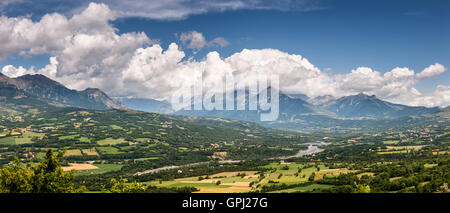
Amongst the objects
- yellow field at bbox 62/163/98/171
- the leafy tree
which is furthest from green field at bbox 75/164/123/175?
the leafy tree

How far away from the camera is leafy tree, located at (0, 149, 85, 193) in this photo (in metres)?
30.1

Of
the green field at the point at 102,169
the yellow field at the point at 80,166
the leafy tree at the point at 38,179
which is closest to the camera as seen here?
the leafy tree at the point at 38,179

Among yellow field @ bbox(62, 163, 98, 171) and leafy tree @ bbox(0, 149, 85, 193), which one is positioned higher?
leafy tree @ bbox(0, 149, 85, 193)

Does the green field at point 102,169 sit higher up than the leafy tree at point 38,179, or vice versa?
the leafy tree at point 38,179

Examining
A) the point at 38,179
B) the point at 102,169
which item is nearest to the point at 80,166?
the point at 102,169

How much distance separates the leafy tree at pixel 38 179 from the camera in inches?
1187

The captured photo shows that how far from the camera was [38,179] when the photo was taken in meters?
31.0

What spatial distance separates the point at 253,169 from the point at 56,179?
126 metres

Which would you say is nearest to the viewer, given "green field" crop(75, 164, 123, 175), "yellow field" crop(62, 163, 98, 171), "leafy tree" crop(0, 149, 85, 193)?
"leafy tree" crop(0, 149, 85, 193)

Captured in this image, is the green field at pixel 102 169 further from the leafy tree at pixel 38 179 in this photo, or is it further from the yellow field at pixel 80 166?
Result: the leafy tree at pixel 38 179

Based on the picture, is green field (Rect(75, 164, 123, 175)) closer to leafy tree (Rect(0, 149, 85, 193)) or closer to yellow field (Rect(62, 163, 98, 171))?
yellow field (Rect(62, 163, 98, 171))

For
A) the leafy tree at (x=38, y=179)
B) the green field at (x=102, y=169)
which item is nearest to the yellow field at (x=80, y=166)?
the green field at (x=102, y=169)
